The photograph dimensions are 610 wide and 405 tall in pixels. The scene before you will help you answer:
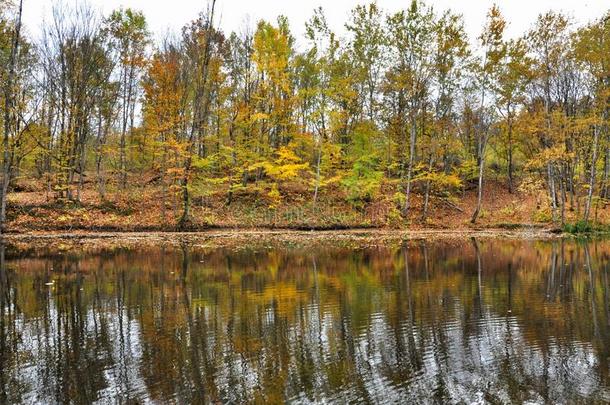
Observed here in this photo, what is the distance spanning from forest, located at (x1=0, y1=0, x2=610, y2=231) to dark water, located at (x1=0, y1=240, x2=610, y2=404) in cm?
1588

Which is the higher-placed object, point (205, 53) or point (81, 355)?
point (205, 53)

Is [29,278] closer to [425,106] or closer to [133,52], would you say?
[133,52]

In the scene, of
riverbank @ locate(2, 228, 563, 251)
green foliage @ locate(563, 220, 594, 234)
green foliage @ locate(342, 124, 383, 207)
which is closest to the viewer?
riverbank @ locate(2, 228, 563, 251)

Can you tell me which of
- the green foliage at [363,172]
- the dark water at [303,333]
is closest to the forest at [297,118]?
the green foliage at [363,172]

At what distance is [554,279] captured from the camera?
47.0 feet

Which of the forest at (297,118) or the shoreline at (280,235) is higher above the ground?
the forest at (297,118)

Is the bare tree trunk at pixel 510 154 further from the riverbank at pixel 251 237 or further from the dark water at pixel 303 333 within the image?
the dark water at pixel 303 333

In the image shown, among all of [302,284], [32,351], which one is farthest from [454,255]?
[32,351]

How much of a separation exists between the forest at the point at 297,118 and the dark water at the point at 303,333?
15.9 meters

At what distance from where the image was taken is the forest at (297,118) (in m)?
30.1

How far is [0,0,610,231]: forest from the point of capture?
30.1 m

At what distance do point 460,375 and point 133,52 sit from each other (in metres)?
33.7

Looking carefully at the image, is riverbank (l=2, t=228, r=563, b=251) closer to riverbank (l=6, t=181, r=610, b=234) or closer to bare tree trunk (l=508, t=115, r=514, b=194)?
riverbank (l=6, t=181, r=610, b=234)

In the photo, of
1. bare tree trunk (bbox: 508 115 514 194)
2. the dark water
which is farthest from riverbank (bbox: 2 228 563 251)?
bare tree trunk (bbox: 508 115 514 194)
